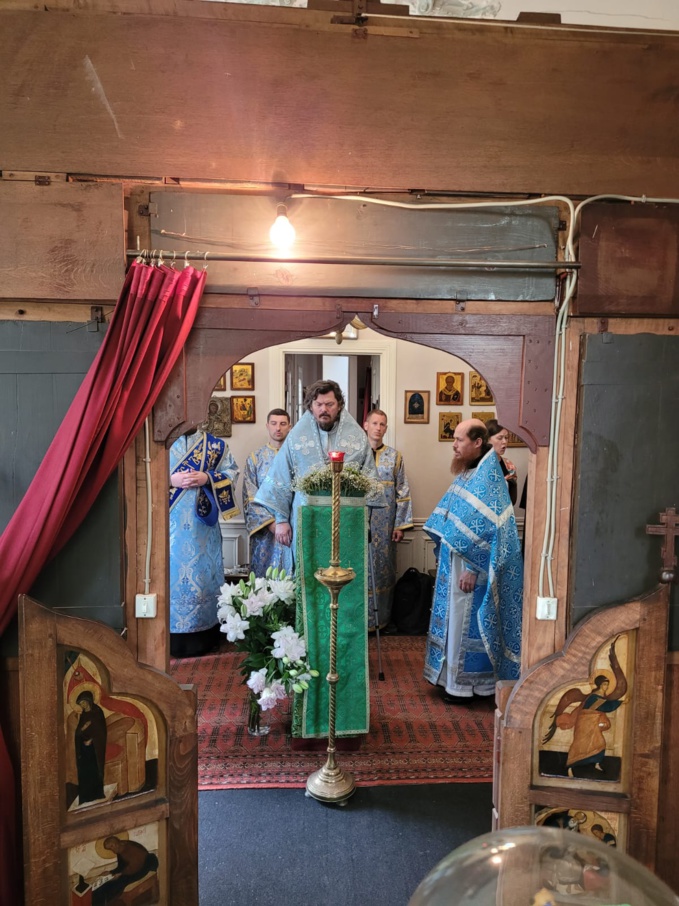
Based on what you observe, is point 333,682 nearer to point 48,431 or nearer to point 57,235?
point 48,431

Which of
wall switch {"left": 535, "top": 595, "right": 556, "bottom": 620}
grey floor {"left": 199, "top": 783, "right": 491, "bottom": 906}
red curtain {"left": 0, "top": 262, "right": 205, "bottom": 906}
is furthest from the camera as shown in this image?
grey floor {"left": 199, "top": 783, "right": 491, "bottom": 906}

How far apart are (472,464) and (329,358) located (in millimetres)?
3529

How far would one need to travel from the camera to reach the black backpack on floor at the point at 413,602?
17.6ft

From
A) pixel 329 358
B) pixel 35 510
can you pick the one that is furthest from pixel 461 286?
pixel 329 358

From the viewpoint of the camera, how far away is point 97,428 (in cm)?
200

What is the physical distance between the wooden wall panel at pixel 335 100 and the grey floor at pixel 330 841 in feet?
8.98

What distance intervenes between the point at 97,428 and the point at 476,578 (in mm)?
2575

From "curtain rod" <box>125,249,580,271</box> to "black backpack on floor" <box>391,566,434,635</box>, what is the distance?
3.71 metres

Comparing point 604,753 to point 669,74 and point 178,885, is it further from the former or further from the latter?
point 669,74

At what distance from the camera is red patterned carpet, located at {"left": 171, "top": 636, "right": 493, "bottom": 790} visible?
10.6ft

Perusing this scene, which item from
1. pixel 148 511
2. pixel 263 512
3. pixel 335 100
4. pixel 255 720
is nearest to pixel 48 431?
pixel 148 511

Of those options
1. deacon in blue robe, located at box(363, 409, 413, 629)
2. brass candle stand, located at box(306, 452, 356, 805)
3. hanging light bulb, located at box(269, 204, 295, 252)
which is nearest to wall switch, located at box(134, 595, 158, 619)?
brass candle stand, located at box(306, 452, 356, 805)

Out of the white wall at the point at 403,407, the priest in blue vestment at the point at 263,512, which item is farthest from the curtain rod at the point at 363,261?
the white wall at the point at 403,407

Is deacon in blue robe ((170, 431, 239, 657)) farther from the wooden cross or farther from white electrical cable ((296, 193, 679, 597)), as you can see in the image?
the wooden cross
